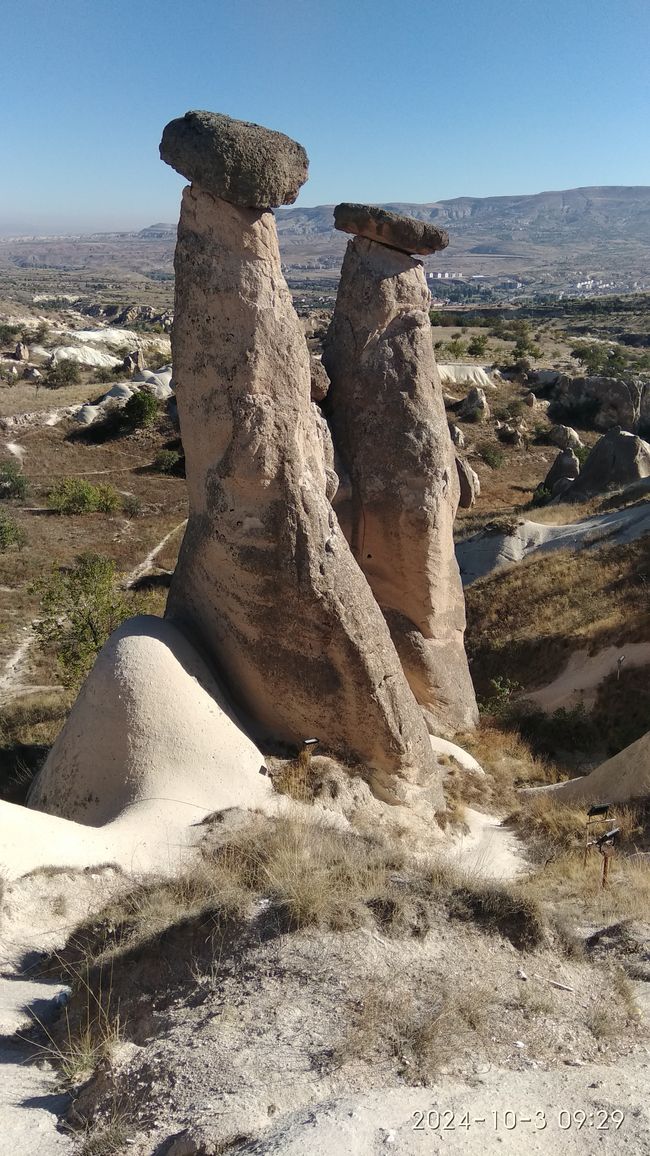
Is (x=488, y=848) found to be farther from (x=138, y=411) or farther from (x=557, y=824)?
(x=138, y=411)

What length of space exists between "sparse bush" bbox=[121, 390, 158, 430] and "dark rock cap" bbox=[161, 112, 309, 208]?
2449cm

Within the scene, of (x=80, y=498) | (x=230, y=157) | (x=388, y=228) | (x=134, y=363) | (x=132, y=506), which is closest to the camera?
(x=230, y=157)

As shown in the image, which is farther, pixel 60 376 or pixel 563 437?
pixel 60 376

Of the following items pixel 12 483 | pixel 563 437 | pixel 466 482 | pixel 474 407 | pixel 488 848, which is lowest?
pixel 488 848

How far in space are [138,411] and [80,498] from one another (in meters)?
8.17

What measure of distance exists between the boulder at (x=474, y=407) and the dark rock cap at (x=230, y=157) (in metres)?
28.1

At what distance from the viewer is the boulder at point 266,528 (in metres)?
6.29

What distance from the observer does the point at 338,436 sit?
8.81 m

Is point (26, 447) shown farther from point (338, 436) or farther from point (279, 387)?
point (279, 387)

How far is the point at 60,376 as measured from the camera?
122 ft

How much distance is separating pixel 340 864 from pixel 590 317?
265ft

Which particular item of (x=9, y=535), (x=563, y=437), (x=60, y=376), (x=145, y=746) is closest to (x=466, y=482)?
(x=563, y=437)

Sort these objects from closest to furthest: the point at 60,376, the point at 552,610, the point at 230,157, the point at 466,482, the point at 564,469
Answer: the point at 230,157 → the point at 552,610 → the point at 466,482 → the point at 564,469 → the point at 60,376

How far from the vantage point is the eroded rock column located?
6.15 m
